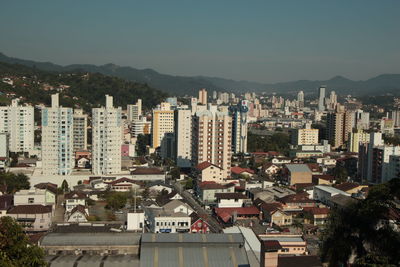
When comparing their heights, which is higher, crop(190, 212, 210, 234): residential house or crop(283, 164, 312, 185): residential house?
crop(283, 164, 312, 185): residential house

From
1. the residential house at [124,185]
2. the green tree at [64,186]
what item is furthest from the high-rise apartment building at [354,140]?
the green tree at [64,186]

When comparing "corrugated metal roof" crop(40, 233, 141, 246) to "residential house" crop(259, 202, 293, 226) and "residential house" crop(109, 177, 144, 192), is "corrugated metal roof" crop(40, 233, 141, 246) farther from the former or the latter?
"residential house" crop(109, 177, 144, 192)

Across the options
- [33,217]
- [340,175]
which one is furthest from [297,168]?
[33,217]

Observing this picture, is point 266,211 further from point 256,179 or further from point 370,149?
point 370,149

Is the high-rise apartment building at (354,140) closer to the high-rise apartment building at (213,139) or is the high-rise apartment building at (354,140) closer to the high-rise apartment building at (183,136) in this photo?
the high-rise apartment building at (183,136)

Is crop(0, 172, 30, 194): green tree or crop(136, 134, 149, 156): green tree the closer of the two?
crop(0, 172, 30, 194): green tree

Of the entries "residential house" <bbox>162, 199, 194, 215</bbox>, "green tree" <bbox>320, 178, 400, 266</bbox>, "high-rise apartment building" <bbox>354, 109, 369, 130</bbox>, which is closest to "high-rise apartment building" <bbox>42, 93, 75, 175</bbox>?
"residential house" <bbox>162, 199, 194, 215</bbox>

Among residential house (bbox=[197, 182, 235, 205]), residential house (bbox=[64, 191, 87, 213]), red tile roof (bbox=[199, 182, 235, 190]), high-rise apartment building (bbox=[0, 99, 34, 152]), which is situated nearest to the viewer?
residential house (bbox=[64, 191, 87, 213])
